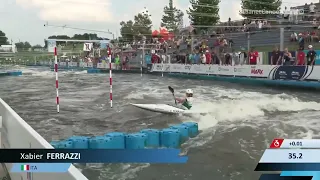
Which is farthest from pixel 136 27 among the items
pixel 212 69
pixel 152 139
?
pixel 152 139

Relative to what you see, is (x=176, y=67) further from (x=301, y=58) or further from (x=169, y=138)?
(x=169, y=138)

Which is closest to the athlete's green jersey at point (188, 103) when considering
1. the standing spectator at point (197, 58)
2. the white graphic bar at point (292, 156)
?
the white graphic bar at point (292, 156)

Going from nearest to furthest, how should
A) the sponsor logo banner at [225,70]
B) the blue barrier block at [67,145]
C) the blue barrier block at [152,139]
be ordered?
1. the blue barrier block at [67,145]
2. the blue barrier block at [152,139]
3. the sponsor logo banner at [225,70]

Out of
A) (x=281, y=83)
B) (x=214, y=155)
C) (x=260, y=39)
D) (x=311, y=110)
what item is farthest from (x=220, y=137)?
(x=260, y=39)

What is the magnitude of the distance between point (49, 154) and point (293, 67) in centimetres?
1992

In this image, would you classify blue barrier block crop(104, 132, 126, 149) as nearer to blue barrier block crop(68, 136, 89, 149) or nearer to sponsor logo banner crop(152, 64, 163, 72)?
blue barrier block crop(68, 136, 89, 149)

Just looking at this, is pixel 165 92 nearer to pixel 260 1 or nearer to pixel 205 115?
pixel 205 115

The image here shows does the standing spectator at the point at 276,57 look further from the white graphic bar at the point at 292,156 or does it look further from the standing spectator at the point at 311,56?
the white graphic bar at the point at 292,156

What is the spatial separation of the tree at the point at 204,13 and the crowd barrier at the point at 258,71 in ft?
76.3

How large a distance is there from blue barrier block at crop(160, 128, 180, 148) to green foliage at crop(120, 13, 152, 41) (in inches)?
2757

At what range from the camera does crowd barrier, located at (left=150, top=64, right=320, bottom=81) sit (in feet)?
67.1

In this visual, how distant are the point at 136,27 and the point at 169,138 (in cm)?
7325

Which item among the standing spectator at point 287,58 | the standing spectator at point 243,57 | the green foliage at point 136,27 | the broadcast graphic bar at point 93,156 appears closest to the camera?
the broadcast graphic bar at point 93,156

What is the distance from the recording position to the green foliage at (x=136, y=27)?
8038 centimetres
